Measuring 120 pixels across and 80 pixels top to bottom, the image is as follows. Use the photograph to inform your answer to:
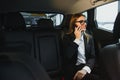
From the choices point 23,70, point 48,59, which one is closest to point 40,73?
Result: point 23,70

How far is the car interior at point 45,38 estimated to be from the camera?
1.25 meters

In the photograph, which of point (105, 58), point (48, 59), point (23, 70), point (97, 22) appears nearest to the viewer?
point (23, 70)

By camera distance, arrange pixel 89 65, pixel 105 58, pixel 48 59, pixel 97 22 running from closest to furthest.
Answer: pixel 105 58
pixel 89 65
pixel 48 59
pixel 97 22

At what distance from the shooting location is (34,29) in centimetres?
353

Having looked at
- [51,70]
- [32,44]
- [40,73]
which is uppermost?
[40,73]

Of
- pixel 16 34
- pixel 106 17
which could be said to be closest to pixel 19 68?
pixel 16 34

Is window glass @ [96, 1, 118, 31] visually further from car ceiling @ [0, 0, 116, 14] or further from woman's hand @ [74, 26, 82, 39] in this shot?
car ceiling @ [0, 0, 116, 14]

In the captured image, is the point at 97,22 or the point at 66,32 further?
the point at 97,22

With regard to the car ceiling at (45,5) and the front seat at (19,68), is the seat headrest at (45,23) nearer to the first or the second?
the car ceiling at (45,5)

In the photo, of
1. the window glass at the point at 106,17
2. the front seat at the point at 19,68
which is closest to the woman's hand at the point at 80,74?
the window glass at the point at 106,17

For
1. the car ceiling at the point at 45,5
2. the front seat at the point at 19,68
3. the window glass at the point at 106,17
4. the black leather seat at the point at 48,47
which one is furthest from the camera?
the window glass at the point at 106,17

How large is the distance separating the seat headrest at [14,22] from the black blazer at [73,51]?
1.69 feet

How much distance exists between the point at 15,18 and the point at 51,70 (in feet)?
2.44

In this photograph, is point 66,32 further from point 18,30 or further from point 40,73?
point 40,73
